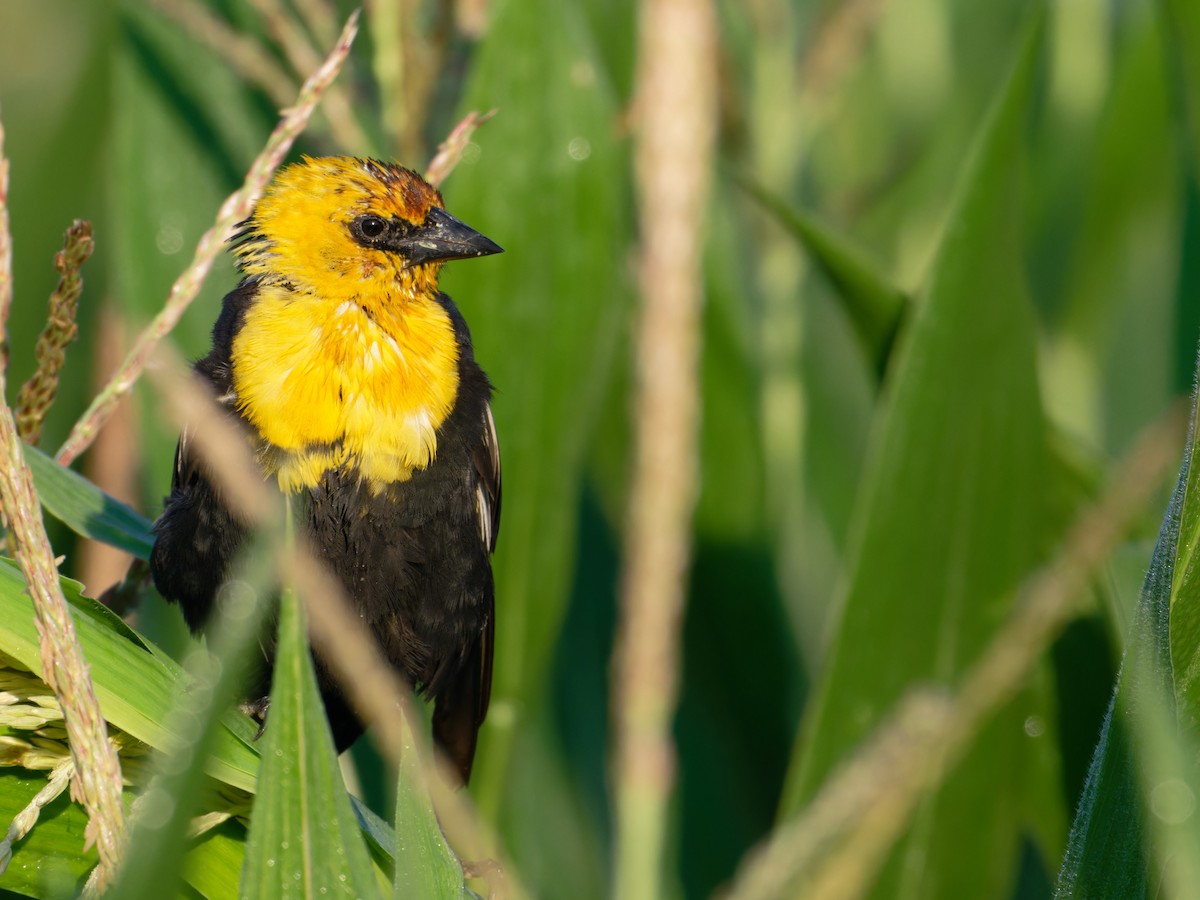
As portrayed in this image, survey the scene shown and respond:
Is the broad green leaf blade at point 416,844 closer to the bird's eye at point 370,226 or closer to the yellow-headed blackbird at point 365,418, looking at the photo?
the yellow-headed blackbird at point 365,418

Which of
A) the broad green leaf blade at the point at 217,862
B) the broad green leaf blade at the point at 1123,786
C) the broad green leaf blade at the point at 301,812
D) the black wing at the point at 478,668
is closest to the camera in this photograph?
the broad green leaf blade at the point at 301,812

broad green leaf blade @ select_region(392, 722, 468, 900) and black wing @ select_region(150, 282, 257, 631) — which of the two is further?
black wing @ select_region(150, 282, 257, 631)

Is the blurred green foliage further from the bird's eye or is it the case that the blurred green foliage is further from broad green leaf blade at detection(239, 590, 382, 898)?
broad green leaf blade at detection(239, 590, 382, 898)

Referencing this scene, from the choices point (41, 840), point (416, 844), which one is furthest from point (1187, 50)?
point (41, 840)

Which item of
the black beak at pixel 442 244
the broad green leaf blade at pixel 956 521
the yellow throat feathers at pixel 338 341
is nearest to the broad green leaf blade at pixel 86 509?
the yellow throat feathers at pixel 338 341

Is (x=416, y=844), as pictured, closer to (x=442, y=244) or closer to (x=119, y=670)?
(x=119, y=670)

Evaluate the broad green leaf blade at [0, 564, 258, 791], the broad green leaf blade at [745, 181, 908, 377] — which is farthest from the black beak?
the broad green leaf blade at [0, 564, 258, 791]

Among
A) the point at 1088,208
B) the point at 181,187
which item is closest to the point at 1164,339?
the point at 1088,208
